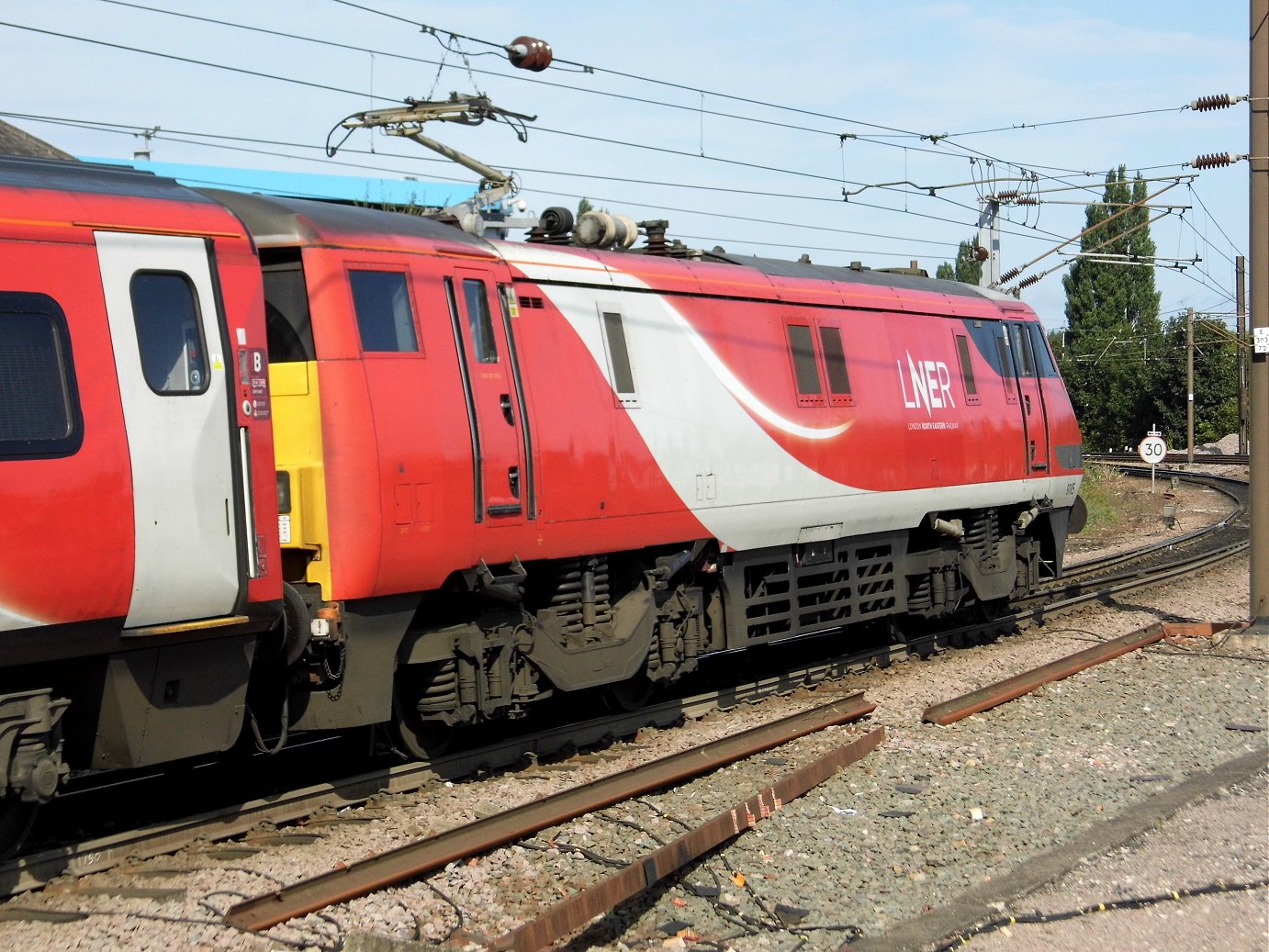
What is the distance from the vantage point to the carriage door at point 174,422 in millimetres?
6668

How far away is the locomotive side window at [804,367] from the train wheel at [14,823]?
7115 millimetres

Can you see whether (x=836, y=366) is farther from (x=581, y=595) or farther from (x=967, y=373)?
(x=581, y=595)

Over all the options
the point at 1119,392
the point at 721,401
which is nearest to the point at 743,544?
the point at 721,401

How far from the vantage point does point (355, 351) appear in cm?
791

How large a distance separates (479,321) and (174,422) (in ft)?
8.33

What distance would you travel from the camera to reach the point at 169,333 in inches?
272

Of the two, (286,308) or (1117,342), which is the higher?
(1117,342)

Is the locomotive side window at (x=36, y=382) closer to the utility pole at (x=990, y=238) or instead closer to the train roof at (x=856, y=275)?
the train roof at (x=856, y=275)

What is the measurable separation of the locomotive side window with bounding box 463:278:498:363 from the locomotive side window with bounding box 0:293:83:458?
2.85 m

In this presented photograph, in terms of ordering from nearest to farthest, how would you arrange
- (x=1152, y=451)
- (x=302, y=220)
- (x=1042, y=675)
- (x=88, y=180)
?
(x=88, y=180) → (x=302, y=220) → (x=1042, y=675) → (x=1152, y=451)

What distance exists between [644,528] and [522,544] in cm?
138

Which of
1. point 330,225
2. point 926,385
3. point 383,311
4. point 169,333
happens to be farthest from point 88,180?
point 926,385

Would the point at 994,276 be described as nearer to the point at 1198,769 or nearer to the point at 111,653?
the point at 1198,769

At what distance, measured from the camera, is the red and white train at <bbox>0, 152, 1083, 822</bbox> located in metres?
6.47
